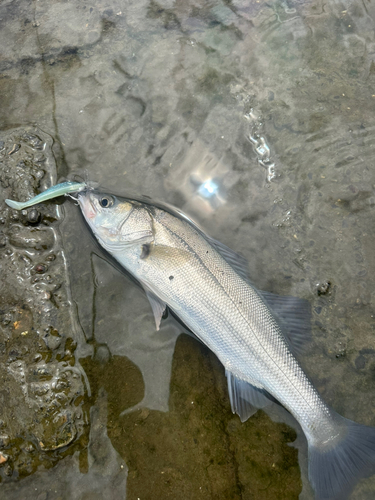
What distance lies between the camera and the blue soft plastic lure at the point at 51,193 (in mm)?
3213

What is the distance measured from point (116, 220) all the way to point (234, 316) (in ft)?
4.23

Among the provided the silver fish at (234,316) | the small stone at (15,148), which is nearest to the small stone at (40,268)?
the silver fish at (234,316)

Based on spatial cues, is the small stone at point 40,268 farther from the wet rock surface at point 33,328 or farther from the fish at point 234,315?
the fish at point 234,315

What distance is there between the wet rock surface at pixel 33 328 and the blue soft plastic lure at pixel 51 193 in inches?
3.1

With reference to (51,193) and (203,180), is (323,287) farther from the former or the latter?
(51,193)

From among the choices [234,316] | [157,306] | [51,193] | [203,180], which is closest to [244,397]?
[234,316]

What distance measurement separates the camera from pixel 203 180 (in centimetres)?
354

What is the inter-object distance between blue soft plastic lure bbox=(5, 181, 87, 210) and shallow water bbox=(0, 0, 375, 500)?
0.61 ft

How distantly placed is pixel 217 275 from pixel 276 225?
2.90 feet

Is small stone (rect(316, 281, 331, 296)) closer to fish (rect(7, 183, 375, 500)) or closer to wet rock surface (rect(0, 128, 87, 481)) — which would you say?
fish (rect(7, 183, 375, 500))

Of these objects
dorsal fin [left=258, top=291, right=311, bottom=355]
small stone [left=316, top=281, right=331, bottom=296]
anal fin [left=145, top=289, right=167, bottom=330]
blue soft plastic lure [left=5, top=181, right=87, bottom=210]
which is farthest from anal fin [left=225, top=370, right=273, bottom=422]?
blue soft plastic lure [left=5, top=181, right=87, bottom=210]

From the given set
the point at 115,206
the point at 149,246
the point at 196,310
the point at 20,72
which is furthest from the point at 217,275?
the point at 20,72

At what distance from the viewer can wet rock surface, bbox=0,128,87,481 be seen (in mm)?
2749

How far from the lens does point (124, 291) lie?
127 inches
